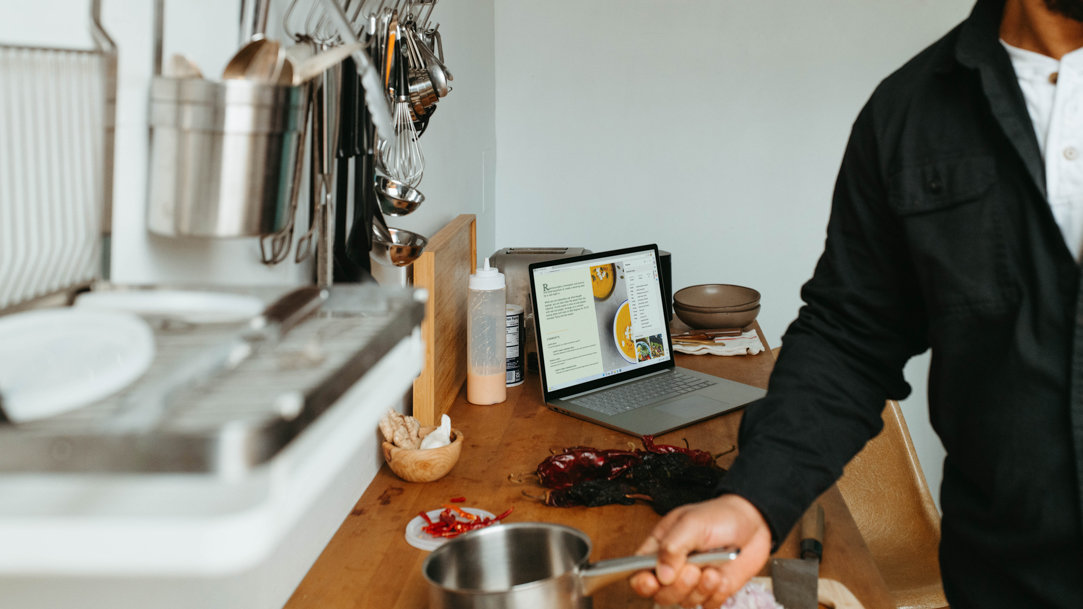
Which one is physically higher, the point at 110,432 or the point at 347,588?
the point at 110,432

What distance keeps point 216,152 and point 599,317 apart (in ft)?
4.14

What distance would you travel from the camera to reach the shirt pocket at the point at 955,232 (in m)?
0.95

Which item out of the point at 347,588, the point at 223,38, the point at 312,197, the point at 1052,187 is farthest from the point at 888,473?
the point at 223,38

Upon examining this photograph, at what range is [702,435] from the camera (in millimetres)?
1489

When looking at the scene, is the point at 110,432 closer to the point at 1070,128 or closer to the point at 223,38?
the point at 223,38

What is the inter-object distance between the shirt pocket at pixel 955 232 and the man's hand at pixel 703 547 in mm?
332

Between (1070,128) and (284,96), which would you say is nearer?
(284,96)

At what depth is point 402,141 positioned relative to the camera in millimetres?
1286

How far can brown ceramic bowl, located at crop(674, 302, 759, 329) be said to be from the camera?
2.16m

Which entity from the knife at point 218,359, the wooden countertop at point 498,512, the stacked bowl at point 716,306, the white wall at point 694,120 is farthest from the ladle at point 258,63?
the white wall at point 694,120

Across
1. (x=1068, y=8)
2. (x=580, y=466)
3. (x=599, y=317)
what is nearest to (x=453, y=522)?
(x=580, y=466)

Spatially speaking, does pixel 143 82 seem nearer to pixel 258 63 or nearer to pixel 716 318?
pixel 258 63

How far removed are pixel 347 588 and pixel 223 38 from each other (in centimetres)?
60

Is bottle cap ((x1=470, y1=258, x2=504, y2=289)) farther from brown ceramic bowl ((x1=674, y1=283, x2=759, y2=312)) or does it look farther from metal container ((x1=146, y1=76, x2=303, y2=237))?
metal container ((x1=146, y1=76, x2=303, y2=237))
